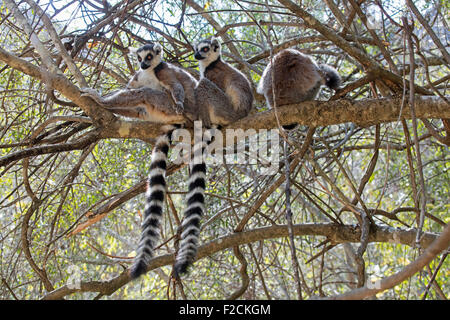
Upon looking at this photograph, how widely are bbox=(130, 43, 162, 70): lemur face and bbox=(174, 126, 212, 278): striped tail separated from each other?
2.98 ft

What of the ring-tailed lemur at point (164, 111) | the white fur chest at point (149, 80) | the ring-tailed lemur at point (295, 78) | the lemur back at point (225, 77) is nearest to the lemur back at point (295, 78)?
the ring-tailed lemur at point (295, 78)

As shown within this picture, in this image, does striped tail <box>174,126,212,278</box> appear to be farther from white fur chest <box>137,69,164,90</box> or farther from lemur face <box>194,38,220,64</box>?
lemur face <box>194,38,220,64</box>

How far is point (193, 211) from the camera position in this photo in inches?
150

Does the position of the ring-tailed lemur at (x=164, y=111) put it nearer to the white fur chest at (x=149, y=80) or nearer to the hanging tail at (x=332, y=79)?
the white fur chest at (x=149, y=80)

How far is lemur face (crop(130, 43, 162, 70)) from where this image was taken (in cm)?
A: 456

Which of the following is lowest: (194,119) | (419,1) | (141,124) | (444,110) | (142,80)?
(444,110)

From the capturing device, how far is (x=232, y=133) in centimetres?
405

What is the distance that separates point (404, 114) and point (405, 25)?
0.94m

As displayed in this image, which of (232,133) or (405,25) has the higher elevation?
(232,133)

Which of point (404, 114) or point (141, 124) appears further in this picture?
point (141, 124)

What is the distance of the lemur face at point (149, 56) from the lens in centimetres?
456

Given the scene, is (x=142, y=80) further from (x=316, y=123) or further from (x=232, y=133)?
(x=316, y=123)
